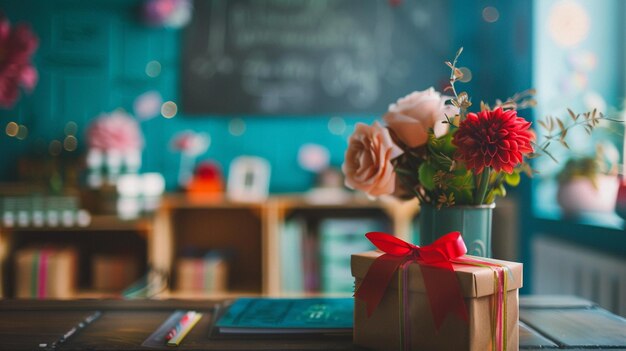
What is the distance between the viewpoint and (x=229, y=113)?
3021 millimetres

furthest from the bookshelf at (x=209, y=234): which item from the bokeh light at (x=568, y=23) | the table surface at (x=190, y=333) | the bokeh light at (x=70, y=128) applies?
the table surface at (x=190, y=333)

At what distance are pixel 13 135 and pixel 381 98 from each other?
1950mm

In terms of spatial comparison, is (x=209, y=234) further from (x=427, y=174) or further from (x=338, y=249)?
(x=427, y=174)

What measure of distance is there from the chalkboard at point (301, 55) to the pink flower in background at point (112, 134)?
332 mm

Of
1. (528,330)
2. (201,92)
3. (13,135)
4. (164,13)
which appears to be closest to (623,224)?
(528,330)

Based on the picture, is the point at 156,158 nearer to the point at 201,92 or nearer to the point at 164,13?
the point at 201,92

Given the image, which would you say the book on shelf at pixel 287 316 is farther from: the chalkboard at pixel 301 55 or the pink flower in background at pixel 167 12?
the pink flower in background at pixel 167 12

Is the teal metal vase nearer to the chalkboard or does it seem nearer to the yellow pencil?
the yellow pencil

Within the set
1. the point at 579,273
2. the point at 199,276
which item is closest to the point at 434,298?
the point at 579,273

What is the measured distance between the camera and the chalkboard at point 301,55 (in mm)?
A: 3020

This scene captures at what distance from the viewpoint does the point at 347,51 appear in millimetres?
3041

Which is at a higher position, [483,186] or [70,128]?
[70,128]

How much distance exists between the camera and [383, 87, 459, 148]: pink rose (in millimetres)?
965

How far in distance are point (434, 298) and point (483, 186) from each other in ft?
0.93
